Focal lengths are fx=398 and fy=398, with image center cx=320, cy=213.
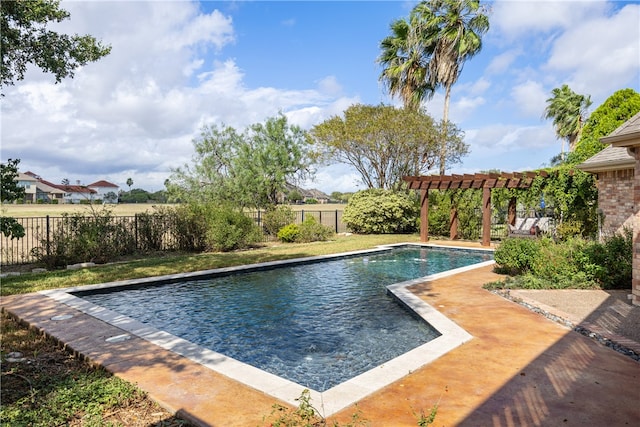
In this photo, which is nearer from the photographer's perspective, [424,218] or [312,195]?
[424,218]

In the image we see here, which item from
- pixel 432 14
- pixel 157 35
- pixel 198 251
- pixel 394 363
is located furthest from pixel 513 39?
pixel 394 363

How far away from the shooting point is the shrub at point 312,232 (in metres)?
A: 18.1

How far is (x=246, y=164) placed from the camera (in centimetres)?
2438

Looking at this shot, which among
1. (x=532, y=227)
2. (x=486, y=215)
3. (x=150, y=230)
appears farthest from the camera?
(x=486, y=215)

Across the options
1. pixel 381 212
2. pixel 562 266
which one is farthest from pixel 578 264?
pixel 381 212

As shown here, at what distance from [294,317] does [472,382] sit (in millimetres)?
3435

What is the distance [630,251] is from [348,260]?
7.48 m

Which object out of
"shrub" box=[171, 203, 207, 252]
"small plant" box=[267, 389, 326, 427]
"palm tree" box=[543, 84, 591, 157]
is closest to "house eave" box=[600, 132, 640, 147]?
"small plant" box=[267, 389, 326, 427]

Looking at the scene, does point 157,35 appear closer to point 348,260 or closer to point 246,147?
point 348,260

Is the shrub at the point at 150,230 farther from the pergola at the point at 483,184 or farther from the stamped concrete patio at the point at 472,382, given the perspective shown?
the pergola at the point at 483,184

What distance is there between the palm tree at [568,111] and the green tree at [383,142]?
1561 cm

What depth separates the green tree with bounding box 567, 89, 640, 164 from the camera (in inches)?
582

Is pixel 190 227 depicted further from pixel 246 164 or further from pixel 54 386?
pixel 246 164

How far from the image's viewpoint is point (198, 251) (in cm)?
1418
